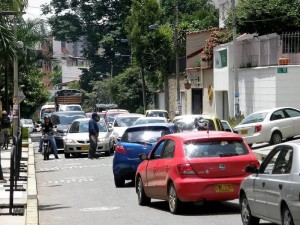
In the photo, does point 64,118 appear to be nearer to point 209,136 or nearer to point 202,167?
point 209,136

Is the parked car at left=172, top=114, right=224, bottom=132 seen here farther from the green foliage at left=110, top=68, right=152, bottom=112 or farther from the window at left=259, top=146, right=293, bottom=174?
the green foliage at left=110, top=68, right=152, bottom=112

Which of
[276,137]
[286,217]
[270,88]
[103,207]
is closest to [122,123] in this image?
[270,88]

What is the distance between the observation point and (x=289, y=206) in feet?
38.5

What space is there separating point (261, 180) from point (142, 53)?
57150 mm

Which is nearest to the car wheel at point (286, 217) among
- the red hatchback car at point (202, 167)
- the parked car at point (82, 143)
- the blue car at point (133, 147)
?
the red hatchback car at point (202, 167)

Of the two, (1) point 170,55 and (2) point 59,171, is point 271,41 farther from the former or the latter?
(1) point 170,55

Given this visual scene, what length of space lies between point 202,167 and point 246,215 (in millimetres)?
2182

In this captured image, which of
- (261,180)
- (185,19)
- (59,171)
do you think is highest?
(185,19)

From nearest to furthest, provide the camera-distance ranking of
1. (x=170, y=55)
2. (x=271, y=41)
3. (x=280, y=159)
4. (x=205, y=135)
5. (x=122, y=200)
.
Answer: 1. (x=280, y=159)
2. (x=205, y=135)
3. (x=122, y=200)
4. (x=271, y=41)
5. (x=170, y=55)

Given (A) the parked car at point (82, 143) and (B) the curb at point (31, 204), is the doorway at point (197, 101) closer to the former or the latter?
(A) the parked car at point (82, 143)

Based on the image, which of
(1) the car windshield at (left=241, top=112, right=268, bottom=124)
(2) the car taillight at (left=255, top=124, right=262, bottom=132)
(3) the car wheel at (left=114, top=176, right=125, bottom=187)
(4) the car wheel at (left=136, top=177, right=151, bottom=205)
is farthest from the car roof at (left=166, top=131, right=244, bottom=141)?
(1) the car windshield at (left=241, top=112, right=268, bottom=124)

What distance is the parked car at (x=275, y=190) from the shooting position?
38.5ft

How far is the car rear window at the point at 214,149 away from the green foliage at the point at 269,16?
101 ft

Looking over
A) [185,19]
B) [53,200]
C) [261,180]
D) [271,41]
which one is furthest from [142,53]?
[261,180]
